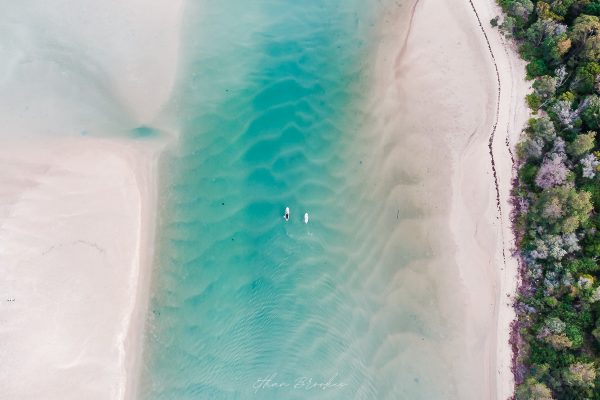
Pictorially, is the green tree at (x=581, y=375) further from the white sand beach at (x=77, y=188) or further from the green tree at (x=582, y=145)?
the white sand beach at (x=77, y=188)

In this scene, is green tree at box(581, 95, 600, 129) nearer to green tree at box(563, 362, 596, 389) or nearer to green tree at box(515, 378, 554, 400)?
green tree at box(563, 362, 596, 389)

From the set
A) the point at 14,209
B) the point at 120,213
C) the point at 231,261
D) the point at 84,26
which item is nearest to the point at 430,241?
the point at 231,261

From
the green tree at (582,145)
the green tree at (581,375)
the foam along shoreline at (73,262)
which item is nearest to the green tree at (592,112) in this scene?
the green tree at (582,145)

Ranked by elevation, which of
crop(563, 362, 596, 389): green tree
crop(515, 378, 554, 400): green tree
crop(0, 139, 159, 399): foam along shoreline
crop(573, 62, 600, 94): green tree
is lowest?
crop(515, 378, 554, 400): green tree

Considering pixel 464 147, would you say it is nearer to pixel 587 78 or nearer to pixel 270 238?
pixel 587 78

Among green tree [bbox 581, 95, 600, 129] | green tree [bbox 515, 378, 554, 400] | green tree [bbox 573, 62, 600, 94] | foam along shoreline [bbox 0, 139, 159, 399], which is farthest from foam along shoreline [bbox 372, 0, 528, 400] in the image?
foam along shoreline [bbox 0, 139, 159, 399]
